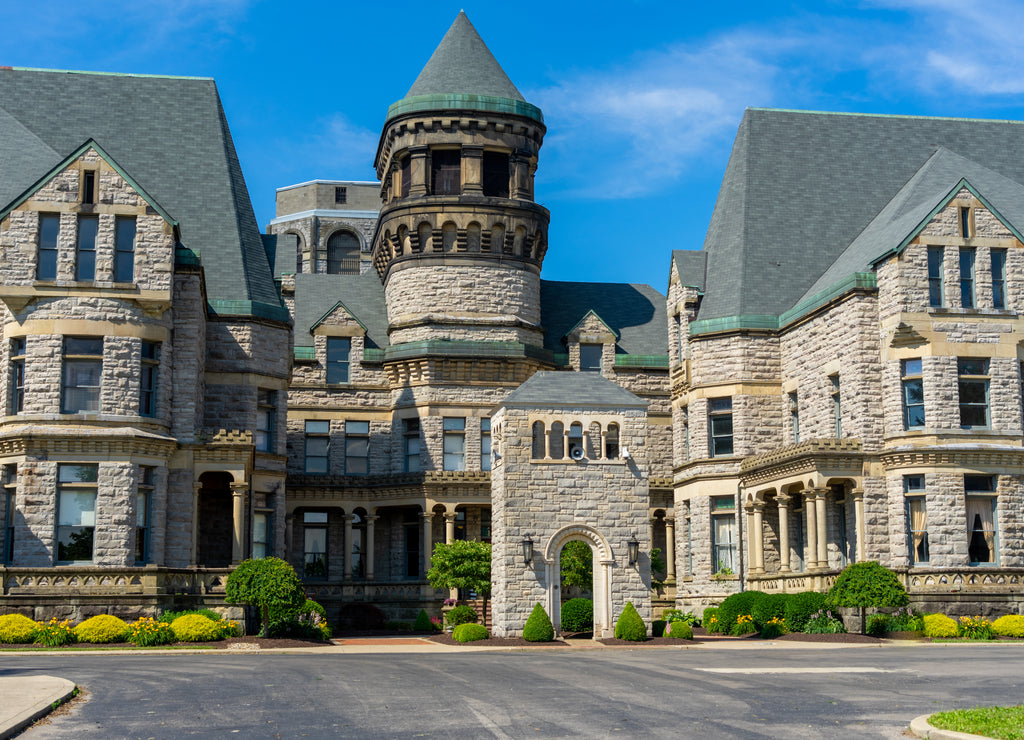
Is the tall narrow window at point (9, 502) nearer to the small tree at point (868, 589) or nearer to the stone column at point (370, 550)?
the stone column at point (370, 550)

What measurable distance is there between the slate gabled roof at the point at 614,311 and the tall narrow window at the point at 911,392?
700 inches

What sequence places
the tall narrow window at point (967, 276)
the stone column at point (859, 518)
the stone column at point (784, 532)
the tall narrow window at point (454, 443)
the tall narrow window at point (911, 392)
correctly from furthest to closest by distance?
the tall narrow window at point (454, 443) → the stone column at point (784, 532) → the tall narrow window at point (967, 276) → the stone column at point (859, 518) → the tall narrow window at point (911, 392)

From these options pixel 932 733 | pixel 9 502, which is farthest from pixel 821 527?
pixel 932 733

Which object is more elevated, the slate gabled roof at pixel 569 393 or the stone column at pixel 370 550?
the slate gabled roof at pixel 569 393

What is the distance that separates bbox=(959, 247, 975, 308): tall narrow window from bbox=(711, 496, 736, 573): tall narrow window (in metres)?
12.2

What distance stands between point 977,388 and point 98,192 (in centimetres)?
2831

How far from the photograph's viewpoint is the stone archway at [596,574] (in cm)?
3719

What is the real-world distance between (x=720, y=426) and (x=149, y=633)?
2398 centimetres

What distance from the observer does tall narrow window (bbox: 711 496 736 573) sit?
160 ft

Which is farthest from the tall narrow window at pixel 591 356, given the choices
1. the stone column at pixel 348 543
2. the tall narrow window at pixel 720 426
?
the stone column at pixel 348 543

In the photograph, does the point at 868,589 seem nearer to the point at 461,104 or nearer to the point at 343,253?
the point at 461,104

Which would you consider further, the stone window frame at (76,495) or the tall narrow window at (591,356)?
the tall narrow window at (591,356)

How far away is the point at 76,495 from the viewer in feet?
125

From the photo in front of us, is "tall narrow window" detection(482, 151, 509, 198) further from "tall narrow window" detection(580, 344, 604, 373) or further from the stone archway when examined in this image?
the stone archway
